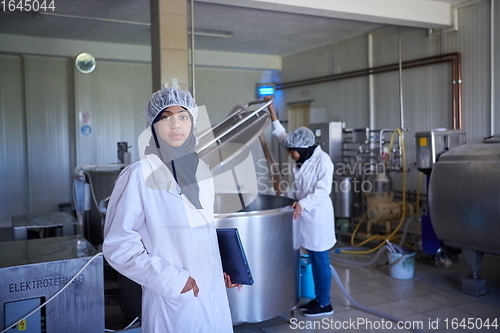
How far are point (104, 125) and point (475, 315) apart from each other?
6.05m

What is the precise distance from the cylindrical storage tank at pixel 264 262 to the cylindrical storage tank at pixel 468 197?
151cm

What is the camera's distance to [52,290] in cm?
205

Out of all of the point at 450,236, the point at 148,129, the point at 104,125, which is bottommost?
the point at 450,236

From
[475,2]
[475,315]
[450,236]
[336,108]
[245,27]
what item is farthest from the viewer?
[336,108]

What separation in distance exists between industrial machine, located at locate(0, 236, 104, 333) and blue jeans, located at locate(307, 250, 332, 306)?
5.67 feet

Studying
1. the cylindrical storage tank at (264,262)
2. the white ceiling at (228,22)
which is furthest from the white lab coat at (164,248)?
the white ceiling at (228,22)

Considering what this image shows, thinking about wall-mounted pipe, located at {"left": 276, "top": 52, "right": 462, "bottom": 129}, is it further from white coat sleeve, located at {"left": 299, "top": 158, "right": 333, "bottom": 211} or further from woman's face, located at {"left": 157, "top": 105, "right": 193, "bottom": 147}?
woman's face, located at {"left": 157, "top": 105, "right": 193, "bottom": 147}

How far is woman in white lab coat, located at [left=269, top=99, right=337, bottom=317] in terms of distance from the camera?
3.43 metres

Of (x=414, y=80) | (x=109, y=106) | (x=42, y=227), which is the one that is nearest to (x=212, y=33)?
(x=109, y=106)

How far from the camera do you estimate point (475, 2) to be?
5.26m

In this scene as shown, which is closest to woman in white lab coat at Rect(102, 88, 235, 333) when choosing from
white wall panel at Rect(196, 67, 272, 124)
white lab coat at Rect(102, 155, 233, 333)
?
white lab coat at Rect(102, 155, 233, 333)

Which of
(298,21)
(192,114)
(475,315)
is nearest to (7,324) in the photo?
(192,114)

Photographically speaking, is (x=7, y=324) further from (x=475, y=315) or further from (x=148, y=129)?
(x=475, y=315)

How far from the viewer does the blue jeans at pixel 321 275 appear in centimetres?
346
